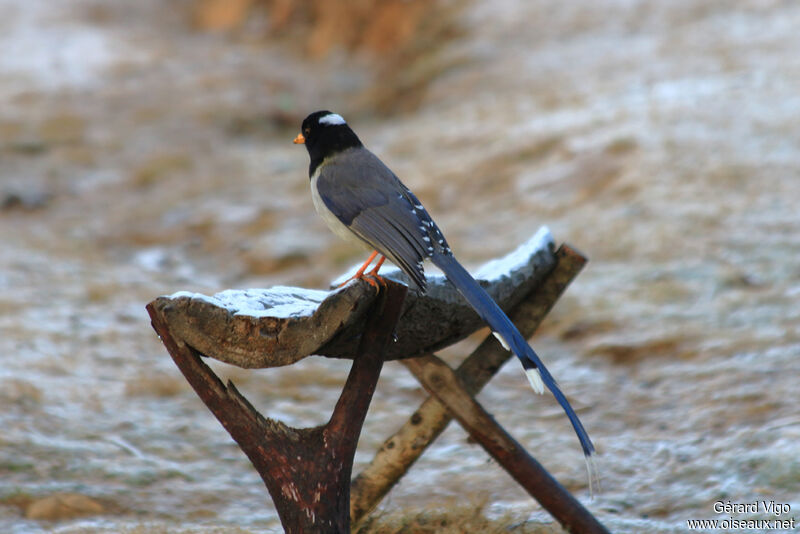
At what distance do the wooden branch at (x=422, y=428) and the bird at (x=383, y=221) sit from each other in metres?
0.34

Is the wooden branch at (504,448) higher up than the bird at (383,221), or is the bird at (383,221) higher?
the bird at (383,221)

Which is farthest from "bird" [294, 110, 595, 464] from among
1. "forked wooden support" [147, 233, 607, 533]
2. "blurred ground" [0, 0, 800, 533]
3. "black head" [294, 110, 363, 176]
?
"blurred ground" [0, 0, 800, 533]

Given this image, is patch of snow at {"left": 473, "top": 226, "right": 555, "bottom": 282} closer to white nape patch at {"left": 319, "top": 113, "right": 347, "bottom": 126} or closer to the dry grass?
white nape patch at {"left": 319, "top": 113, "right": 347, "bottom": 126}

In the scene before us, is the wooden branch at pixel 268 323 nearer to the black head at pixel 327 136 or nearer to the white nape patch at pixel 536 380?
the white nape patch at pixel 536 380

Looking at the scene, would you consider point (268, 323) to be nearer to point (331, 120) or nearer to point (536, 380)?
point (536, 380)

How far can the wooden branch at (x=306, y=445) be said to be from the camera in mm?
2605

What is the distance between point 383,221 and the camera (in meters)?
3.00

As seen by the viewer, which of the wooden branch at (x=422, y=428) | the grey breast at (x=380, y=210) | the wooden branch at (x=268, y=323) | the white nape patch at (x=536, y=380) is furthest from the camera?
the wooden branch at (x=422, y=428)

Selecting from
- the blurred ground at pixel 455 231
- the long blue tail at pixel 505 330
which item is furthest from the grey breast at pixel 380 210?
the blurred ground at pixel 455 231

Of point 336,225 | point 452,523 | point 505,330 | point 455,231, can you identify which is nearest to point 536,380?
point 505,330

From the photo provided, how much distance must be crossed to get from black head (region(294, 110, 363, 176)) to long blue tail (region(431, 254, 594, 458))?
694 mm

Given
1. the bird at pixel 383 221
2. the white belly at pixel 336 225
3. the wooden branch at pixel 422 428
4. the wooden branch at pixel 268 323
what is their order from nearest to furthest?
the wooden branch at pixel 268 323 < the bird at pixel 383 221 < the white belly at pixel 336 225 < the wooden branch at pixel 422 428

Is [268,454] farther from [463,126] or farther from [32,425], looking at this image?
[463,126]

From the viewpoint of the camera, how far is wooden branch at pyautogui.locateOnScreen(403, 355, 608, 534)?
313 centimetres
